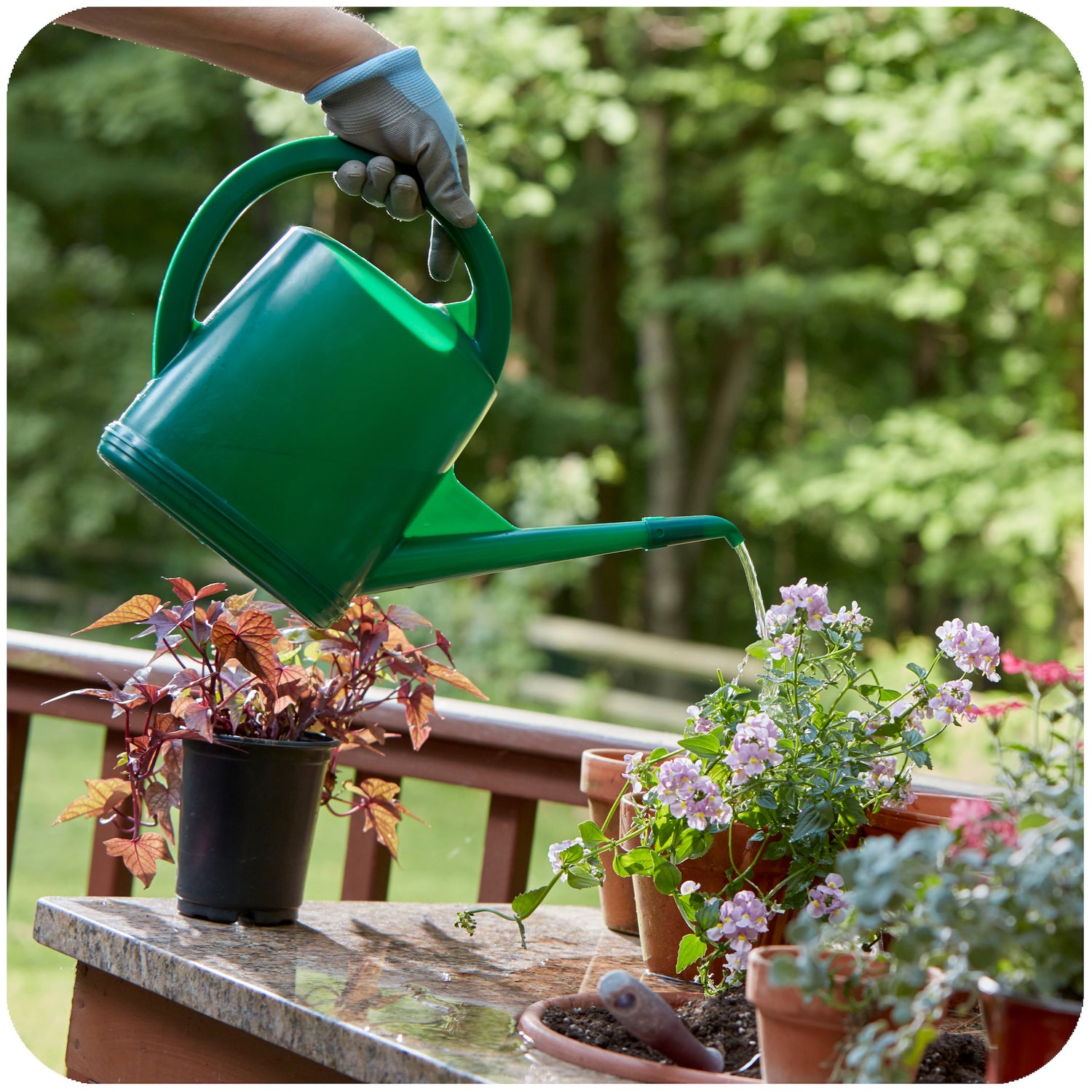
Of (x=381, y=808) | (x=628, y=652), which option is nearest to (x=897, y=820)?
(x=381, y=808)

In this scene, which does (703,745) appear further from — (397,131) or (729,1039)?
(397,131)

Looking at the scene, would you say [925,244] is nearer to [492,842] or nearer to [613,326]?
[613,326]

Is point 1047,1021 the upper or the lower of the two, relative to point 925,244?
lower

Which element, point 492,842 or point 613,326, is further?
point 613,326

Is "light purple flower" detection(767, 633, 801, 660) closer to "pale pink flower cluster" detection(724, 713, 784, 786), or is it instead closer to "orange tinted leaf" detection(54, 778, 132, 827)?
"pale pink flower cluster" detection(724, 713, 784, 786)

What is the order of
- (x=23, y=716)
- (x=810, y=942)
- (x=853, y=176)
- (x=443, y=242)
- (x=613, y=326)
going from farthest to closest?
(x=613, y=326) < (x=853, y=176) < (x=23, y=716) < (x=443, y=242) < (x=810, y=942)

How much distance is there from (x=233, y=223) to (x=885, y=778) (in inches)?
25.6

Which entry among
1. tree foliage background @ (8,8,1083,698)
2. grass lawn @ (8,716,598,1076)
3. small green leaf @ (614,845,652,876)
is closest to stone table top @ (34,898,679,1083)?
small green leaf @ (614,845,652,876)

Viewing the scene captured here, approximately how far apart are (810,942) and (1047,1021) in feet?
0.44

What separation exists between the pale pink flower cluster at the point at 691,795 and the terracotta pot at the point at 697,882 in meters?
0.04

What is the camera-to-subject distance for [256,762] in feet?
3.35

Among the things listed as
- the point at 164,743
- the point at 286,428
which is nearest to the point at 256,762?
the point at 164,743

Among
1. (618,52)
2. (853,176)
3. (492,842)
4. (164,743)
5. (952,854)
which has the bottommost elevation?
(492,842)

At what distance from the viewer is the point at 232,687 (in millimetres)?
1030
